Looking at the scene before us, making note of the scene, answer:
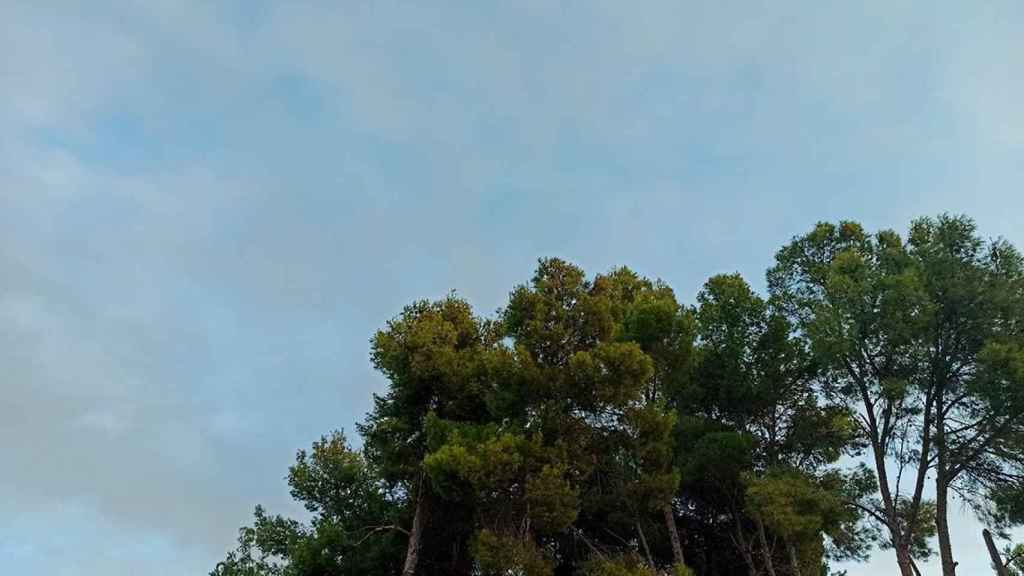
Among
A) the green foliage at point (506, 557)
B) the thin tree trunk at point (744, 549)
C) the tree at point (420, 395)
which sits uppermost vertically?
the tree at point (420, 395)

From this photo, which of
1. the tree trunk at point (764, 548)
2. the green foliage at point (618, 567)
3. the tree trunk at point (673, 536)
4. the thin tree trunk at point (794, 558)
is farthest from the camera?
the tree trunk at point (764, 548)

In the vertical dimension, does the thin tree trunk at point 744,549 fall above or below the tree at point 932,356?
below

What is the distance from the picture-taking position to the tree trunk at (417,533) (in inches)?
794

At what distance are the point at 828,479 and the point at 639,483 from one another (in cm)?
563

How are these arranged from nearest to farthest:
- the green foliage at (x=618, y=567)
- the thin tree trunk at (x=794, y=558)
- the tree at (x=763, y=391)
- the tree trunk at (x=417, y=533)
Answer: the green foliage at (x=618, y=567) < the thin tree trunk at (x=794, y=558) < the tree trunk at (x=417, y=533) < the tree at (x=763, y=391)

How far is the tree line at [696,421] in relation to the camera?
18172mm

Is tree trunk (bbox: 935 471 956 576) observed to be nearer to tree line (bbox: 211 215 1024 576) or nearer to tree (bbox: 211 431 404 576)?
tree line (bbox: 211 215 1024 576)

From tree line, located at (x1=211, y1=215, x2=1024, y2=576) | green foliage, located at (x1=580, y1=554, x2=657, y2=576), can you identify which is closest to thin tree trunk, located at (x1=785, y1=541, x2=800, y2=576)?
tree line, located at (x1=211, y1=215, x2=1024, y2=576)

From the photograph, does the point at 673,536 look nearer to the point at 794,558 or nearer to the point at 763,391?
the point at 794,558

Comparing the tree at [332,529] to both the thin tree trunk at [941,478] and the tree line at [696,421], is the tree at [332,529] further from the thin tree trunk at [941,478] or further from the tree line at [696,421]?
the thin tree trunk at [941,478]

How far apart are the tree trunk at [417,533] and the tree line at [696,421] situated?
0.22 ft

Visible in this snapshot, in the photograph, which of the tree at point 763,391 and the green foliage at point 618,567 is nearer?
the green foliage at point 618,567

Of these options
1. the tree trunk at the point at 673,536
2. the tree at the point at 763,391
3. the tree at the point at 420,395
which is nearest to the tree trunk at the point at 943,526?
the tree at the point at 763,391

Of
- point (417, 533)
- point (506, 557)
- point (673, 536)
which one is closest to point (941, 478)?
point (673, 536)
